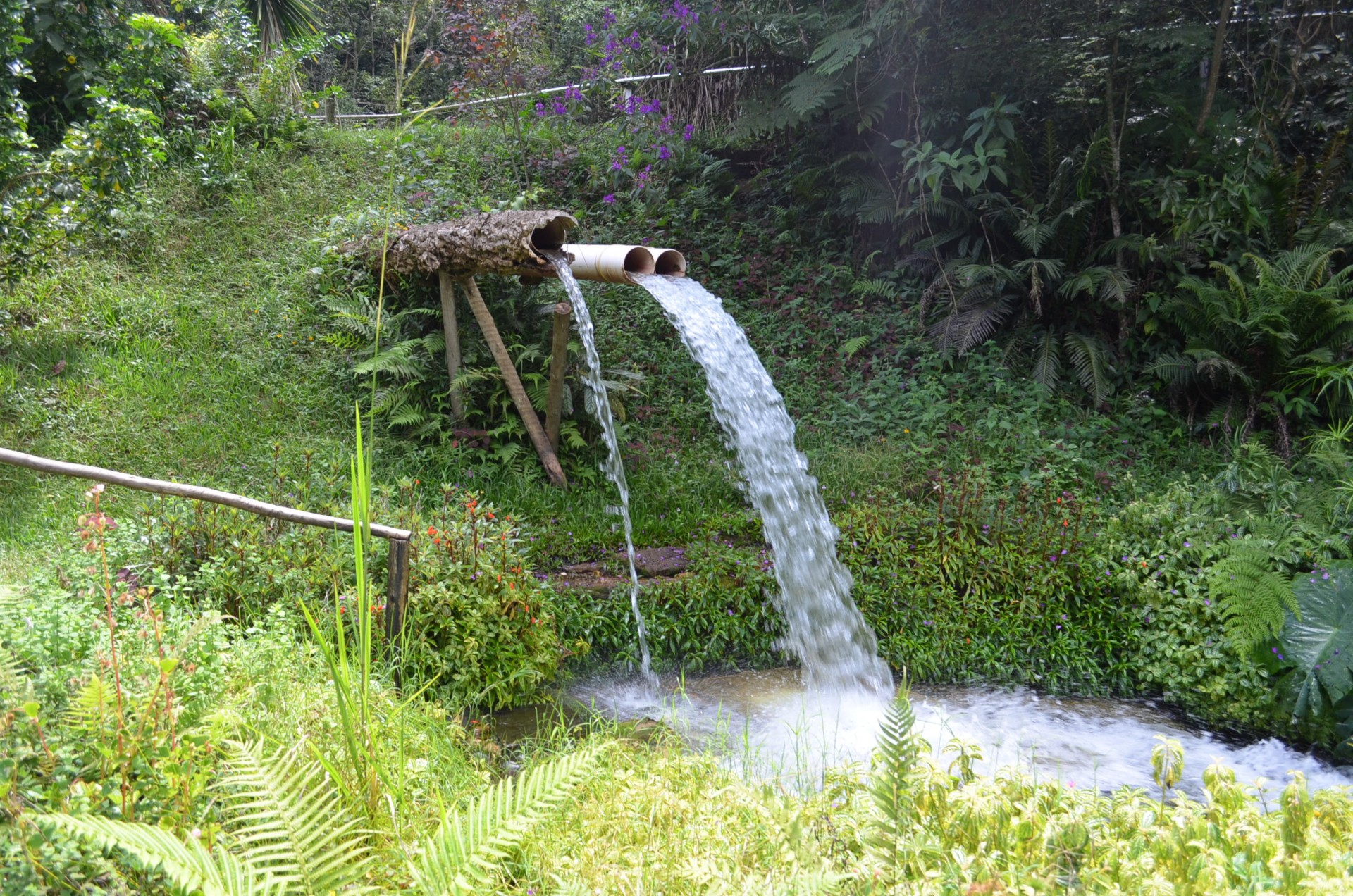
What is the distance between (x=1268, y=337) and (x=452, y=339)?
227 inches

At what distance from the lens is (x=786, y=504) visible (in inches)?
223

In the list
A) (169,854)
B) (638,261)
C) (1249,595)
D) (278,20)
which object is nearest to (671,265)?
(638,261)

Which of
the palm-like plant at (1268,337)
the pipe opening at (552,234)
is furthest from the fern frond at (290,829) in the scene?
the palm-like plant at (1268,337)

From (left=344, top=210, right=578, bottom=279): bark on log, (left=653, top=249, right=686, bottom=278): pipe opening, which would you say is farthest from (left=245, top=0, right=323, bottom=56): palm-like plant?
(left=653, top=249, right=686, bottom=278): pipe opening

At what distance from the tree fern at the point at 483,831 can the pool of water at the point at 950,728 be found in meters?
1.27

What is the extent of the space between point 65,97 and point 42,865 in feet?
27.7

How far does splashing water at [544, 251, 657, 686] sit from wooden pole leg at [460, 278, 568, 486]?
36 centimetres

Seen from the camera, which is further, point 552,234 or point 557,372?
point 557,372

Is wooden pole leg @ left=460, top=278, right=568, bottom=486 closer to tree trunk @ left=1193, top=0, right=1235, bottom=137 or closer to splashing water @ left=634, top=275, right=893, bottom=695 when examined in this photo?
splashing water @ left=634, top=275, right=893, bottom=695

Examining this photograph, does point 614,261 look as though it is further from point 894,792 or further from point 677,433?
point 894,792

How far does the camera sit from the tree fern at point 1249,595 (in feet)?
13.8

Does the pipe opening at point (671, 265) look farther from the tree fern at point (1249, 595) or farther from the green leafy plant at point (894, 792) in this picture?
the green leafy plant at point (894, 792)

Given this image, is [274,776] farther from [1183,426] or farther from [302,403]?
[1183,426]

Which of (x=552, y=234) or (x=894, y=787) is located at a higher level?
(x=552, y=234)
